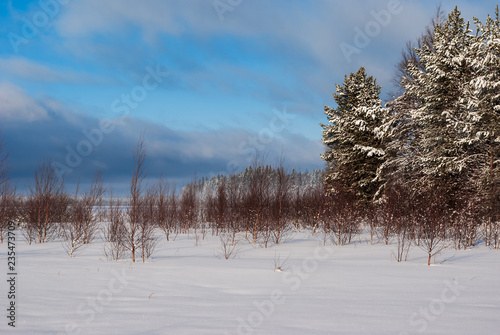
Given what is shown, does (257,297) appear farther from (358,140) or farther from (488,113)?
(358,140)

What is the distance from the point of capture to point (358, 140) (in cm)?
2602

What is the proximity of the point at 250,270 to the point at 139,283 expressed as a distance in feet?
10.8

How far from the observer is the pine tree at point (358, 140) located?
82.1 feet

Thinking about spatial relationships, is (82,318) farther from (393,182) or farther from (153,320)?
(393,182)

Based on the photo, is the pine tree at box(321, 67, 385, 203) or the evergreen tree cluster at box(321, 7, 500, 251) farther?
the pine tree at box(321, 67, 385, 203)

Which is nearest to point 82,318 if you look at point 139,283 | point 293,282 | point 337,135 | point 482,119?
point 139,283

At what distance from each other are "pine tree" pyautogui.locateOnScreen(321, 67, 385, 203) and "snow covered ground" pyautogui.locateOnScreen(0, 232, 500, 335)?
13779 millimetres

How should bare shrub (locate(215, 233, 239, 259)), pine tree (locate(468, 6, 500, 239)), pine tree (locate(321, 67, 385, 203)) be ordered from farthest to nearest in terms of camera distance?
pine tree (locate(321, 67, 385, 203)), pine tree (locate(468, 6, 500, 239)), bare shrub (locate(215, 233, 239, 259))

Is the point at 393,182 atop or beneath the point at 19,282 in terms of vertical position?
atop

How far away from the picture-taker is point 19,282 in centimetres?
758

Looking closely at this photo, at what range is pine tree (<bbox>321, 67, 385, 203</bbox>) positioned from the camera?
82.1 feet

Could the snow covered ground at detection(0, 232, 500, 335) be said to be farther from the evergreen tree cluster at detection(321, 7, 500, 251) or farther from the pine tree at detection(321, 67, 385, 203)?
the pine tree at detection(321, 67, 385, 203)

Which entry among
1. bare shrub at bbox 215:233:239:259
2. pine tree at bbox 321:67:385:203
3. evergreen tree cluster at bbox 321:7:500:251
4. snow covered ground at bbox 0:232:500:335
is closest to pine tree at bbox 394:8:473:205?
evergreen tree cluster at bbox 321:7:500:251

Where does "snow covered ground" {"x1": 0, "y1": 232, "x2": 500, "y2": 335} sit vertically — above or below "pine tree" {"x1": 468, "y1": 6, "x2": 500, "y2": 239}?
below
